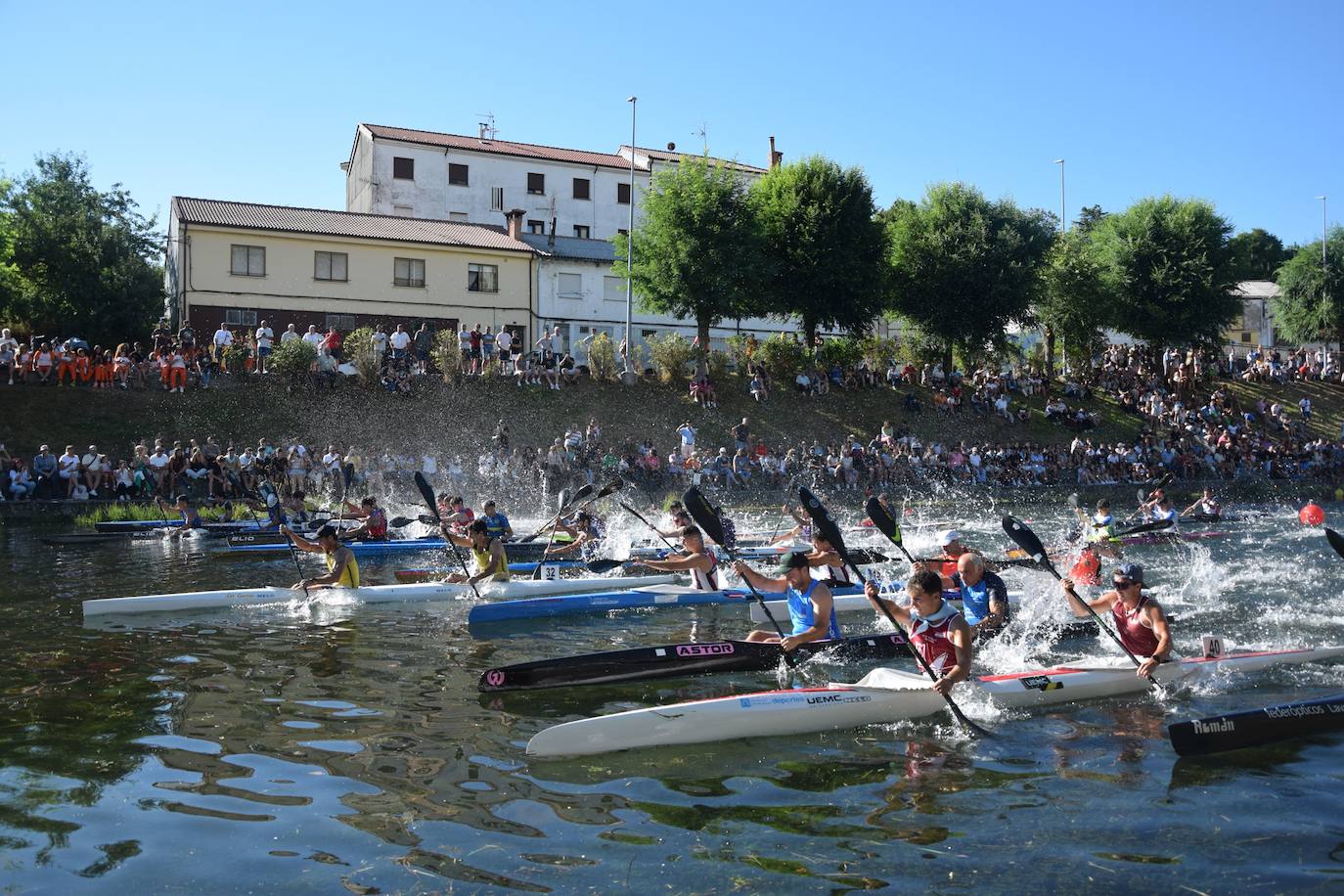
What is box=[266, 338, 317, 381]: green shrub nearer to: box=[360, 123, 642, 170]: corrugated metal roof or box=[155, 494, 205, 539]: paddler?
box=[155, 494, 205, 539]: paddler

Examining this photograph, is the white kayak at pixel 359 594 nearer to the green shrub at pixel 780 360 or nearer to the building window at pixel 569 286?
the green shrub at pixel 780 360

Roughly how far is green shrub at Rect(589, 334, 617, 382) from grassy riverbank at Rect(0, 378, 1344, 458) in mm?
338

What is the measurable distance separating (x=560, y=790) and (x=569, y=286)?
37871 millimetres

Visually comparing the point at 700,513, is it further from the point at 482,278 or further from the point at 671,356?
the point at 482,278

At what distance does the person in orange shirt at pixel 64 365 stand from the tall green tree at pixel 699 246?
1766 cm

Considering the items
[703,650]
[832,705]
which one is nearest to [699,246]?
[703,650]

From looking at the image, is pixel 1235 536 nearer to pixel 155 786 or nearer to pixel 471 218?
pixel 155 786

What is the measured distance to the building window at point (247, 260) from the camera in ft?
125

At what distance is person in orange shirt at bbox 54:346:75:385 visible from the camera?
2928 cm

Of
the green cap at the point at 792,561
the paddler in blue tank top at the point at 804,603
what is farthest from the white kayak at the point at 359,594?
the green cap at the point at 792,561

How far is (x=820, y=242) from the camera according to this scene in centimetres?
3909

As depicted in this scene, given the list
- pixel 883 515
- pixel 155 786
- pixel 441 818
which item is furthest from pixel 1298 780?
pixel 155 786

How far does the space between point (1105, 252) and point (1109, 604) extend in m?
40.3

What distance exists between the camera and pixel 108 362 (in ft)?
98.2
